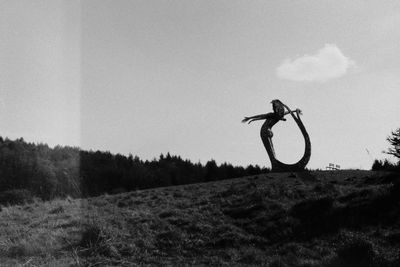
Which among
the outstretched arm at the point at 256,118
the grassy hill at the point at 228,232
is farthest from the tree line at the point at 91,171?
the grassy hill at the point at 228,232

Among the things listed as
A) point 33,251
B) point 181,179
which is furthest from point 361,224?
point 181,179

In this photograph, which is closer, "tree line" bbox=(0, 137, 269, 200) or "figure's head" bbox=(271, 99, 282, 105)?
"figure's head" bbox=(271, 99, 282, 105)

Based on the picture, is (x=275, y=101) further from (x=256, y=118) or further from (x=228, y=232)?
(x=228, y=232)

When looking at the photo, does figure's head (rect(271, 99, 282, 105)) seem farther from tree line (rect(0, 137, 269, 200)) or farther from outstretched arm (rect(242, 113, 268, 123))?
tree line (rect(0, 137, 269, 200))

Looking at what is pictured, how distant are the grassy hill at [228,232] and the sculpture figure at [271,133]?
26.1 ft

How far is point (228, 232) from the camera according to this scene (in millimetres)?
11922

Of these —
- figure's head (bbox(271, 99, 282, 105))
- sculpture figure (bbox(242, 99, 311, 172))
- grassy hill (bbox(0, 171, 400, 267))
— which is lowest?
grassy hill (bbox(0, 171, 400, 267))

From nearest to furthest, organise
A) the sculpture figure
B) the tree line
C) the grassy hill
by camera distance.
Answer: the grassy hill, the sculpture figure, the tree line

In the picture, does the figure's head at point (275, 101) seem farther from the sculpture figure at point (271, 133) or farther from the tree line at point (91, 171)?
the tree line at point (91, 171)

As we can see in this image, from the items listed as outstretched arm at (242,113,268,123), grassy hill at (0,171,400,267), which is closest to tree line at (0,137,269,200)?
outstretched arm at (242,113,268,123)

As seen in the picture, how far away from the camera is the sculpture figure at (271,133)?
26.0m

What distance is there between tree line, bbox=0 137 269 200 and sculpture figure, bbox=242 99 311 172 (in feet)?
48.4

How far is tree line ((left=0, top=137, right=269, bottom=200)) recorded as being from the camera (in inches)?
1645

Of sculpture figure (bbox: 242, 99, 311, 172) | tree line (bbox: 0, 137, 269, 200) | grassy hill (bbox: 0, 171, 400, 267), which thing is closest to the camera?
grassy hill (bbox: 0, 171, 400, 267)
